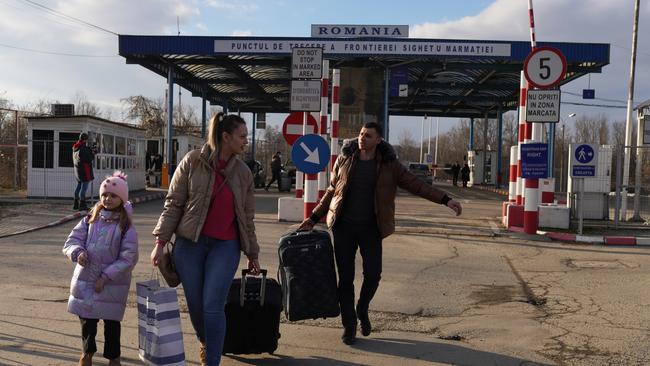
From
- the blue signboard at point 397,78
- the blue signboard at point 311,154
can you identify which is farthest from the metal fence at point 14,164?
the blue signboard at point 311,154

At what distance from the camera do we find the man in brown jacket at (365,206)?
498 cm

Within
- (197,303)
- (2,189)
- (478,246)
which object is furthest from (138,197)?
(197,303)

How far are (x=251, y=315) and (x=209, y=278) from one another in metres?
0.66

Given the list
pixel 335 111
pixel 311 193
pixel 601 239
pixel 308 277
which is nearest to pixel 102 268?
pixel 308 277

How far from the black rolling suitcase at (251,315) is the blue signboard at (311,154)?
18.4 feet

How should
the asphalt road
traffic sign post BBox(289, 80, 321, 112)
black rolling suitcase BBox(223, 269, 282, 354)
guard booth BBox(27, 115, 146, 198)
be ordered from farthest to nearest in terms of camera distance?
guard booth BBox(27, 115, 146, 198) < traffic sign post BBox(289, 80, 321, 112) < the asphalt road < black rolling suitcase BBox(223, 269, 282, 354)

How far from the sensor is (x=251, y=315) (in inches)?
174

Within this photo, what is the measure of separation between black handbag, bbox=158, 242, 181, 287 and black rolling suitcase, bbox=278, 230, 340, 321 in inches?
38.6

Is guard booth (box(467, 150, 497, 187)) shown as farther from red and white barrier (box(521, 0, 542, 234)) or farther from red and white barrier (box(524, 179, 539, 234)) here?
red and white barrier (box(524, 179, 539, 234))

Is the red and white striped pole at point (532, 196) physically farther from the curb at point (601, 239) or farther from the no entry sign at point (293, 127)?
the no entry sign at point (293, 127)

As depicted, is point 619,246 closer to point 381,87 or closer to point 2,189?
point 381,87

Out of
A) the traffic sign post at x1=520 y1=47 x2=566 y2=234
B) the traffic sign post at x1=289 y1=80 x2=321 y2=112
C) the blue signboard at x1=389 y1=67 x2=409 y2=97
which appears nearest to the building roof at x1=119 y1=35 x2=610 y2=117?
the blue signboard at x1=389 y1=67 x2=409 y2=97

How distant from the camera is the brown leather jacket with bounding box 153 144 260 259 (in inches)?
154

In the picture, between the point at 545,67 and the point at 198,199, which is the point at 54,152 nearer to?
the point at 545,67
